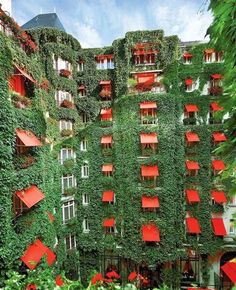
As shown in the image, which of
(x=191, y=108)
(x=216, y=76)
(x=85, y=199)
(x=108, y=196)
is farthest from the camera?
(x=85, y=199)

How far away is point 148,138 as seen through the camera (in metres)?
24.9

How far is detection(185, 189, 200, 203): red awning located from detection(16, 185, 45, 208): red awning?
48.2 feet

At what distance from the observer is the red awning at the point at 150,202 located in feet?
79.9

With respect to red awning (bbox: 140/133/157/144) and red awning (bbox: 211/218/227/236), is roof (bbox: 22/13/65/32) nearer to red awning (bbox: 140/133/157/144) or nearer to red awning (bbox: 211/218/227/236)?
red awning (bbox: 140/133/157/144)

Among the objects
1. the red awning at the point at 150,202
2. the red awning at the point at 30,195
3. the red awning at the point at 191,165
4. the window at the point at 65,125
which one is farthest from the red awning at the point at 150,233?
the window at the point at 65,125

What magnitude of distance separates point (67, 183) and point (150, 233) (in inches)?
369

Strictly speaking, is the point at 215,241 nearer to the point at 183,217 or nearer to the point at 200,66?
the point at 183,217

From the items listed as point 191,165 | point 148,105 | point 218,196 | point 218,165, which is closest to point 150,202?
point 191,165

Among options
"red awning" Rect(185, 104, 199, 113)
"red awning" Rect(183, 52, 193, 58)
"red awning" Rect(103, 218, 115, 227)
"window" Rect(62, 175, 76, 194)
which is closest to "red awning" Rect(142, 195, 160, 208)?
"red awning" Rect(103, 218, 115, 227)

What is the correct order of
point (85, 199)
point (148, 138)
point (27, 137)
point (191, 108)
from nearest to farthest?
point (27, 137), point (148, 138), point (191, 108), point (85, 199)

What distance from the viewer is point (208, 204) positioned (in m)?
26.2

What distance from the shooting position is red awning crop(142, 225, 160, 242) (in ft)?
77.8

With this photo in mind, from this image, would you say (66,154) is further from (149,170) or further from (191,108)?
(191,108)

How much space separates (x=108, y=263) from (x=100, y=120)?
15.6 m
